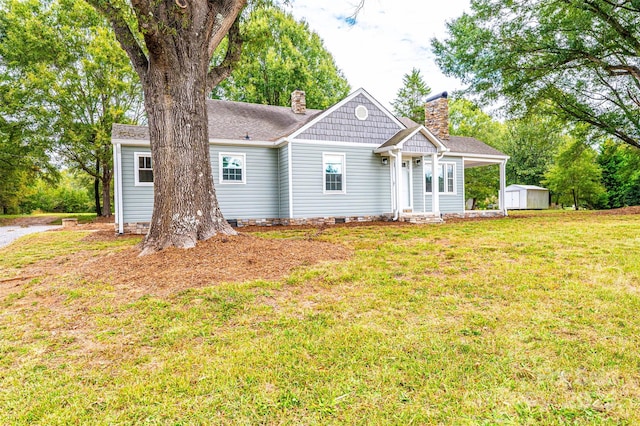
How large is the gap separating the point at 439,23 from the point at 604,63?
6.39m

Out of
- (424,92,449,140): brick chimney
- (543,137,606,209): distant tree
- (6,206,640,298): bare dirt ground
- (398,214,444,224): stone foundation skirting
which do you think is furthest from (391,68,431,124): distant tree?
(6,206,640,298): bare dirt ground

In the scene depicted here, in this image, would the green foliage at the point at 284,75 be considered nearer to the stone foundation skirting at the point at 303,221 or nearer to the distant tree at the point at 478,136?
the distant tree at the point at 478,136

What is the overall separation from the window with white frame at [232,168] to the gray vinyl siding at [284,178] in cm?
128

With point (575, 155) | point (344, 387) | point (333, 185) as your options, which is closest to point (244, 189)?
point (333, 185)

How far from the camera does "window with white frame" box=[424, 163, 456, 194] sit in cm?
1419

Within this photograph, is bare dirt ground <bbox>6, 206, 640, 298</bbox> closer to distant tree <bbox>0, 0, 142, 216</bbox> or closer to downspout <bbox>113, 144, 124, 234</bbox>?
downspout <bbox>113, 144, 124, 234</bbox>

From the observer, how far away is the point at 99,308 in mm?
3473

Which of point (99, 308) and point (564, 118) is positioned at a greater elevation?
point (564, 118)

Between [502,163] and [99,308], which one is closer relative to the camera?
[99,308]

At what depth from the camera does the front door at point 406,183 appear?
13852 millimetres

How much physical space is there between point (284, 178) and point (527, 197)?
81.3 ft

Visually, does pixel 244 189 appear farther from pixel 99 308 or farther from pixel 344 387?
pixel 344 387

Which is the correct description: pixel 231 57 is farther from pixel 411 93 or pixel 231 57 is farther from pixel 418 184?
pixel 411 93

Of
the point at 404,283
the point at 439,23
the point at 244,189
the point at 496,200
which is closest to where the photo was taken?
the point at 404,283
